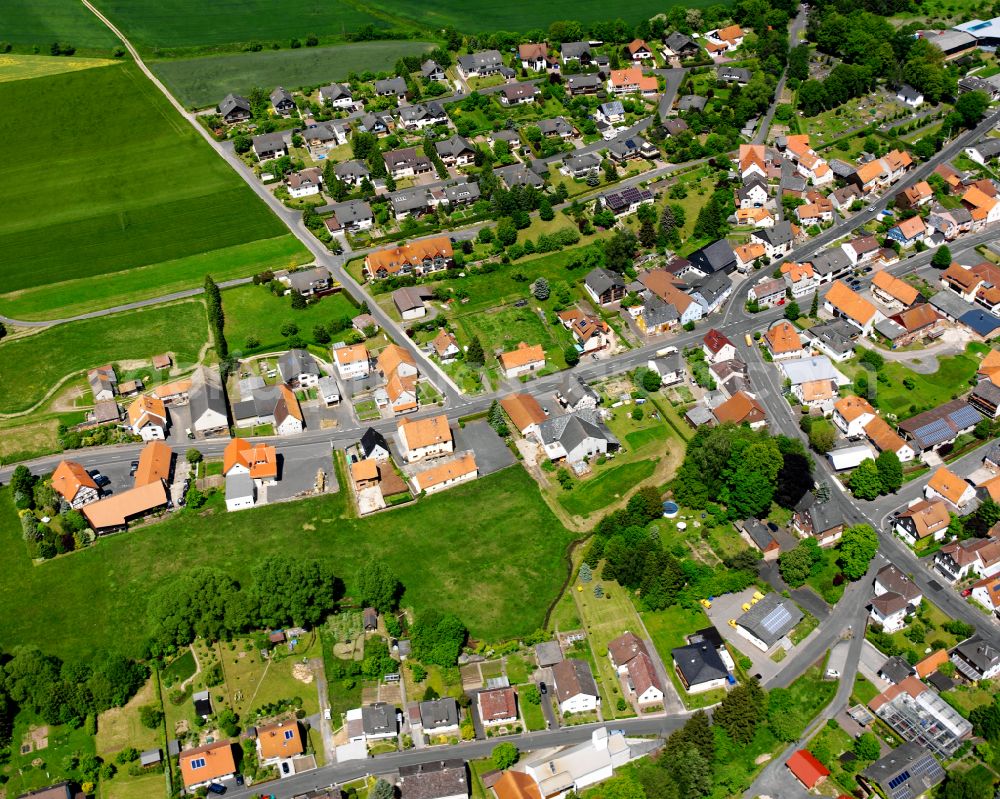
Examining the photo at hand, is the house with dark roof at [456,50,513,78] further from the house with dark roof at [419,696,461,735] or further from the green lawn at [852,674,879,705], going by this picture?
the green lawn at [852,674,879,705]

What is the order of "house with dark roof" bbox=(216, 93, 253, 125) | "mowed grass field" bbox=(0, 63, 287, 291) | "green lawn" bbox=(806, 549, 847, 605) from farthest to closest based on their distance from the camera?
"house with dark roof" bbox=(216, 93, 253, 125) → "mowed grass field" bbox=(0, 63, 287, 291) → "green lawn" bbox=(806, 549, 847, 605)

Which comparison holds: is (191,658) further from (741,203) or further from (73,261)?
(741,203)

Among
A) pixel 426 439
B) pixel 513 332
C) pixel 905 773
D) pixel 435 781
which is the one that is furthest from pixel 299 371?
pixel 905 773

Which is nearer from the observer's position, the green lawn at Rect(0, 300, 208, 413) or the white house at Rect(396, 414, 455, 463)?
the white house at Rect(396, 414, 455, 463)

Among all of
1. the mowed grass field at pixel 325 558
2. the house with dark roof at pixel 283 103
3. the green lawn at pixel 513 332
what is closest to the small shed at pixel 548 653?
the mowed grass field at pixel 325 558

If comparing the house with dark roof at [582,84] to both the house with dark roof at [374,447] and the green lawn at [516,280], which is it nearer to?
the green lawn at [516,280]

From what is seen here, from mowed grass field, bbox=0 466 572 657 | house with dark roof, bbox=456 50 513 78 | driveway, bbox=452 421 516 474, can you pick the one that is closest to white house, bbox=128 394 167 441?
mowed grass field, bbox=0 466 572 657
